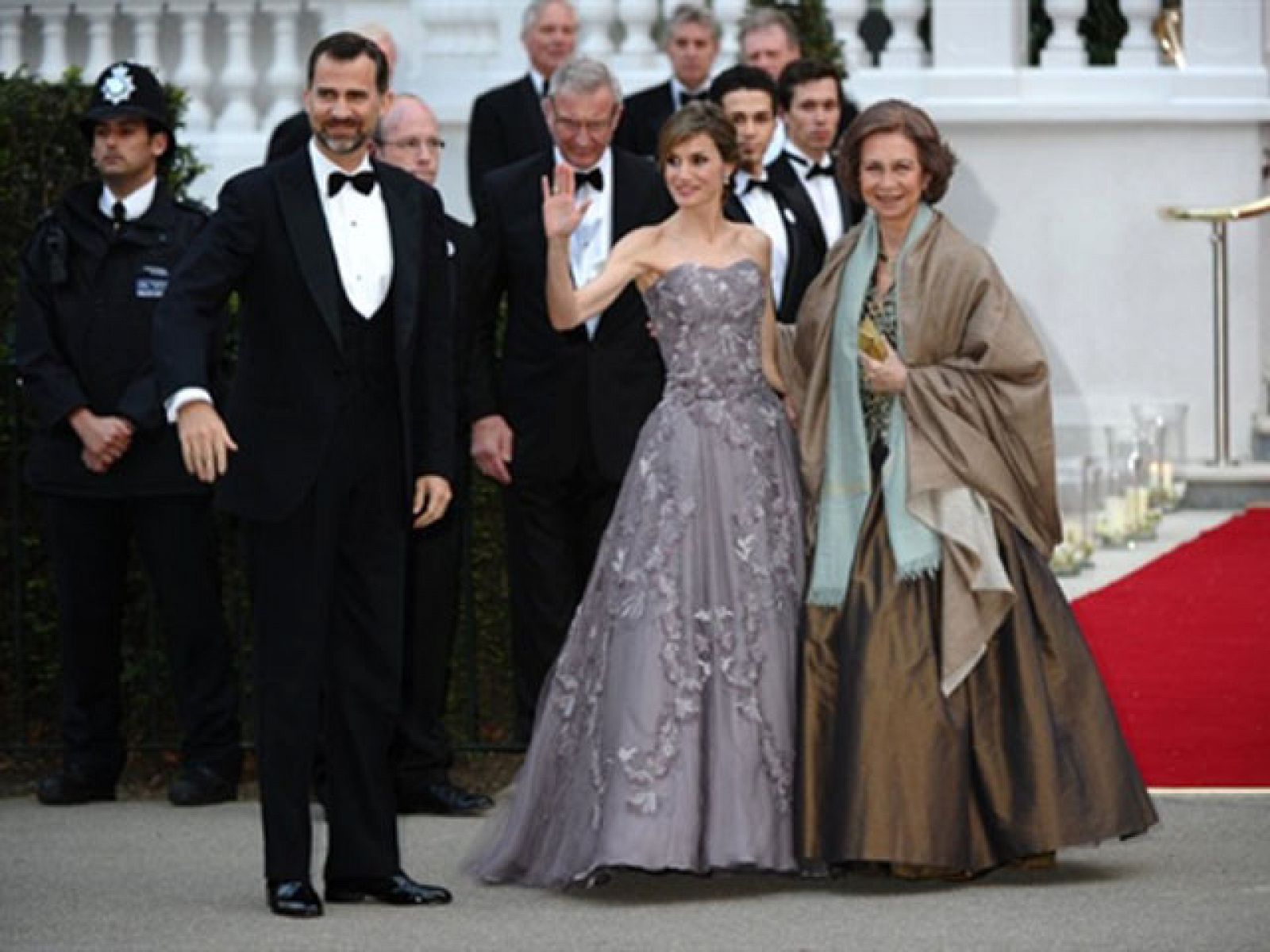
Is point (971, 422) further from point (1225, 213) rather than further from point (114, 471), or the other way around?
point (1225, 213)

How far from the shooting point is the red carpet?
384 inches

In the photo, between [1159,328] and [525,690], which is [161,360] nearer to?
[525,690]

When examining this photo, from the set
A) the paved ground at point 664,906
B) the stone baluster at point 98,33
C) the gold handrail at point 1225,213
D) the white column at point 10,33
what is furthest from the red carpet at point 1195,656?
the white column at point 10,33

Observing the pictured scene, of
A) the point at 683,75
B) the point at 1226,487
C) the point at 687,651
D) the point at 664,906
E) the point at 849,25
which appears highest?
the point at 849,25

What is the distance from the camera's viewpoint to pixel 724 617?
822 cm

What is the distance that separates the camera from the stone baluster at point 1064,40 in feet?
52.4

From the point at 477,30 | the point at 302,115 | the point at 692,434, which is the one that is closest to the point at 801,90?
the point at 302,115

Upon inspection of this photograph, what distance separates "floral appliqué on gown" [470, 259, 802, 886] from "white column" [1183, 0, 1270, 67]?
25.5 feet

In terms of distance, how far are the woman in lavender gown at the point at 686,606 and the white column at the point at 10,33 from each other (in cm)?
774

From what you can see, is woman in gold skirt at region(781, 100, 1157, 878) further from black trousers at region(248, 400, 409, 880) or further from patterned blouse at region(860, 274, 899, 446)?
black trousers at region(248, 400, 409, 880)

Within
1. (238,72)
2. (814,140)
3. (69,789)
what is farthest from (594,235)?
(238,72)

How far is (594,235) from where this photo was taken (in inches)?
378

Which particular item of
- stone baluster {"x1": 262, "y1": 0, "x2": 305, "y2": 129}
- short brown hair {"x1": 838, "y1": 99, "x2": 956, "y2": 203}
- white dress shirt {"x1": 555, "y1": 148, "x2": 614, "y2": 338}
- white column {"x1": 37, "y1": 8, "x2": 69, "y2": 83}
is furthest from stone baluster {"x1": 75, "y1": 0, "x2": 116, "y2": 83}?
short brown hair {"x1": 838, "y1": 99, "x2": 956, "y2": 203}

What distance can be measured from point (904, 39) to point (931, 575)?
812 centimetres
